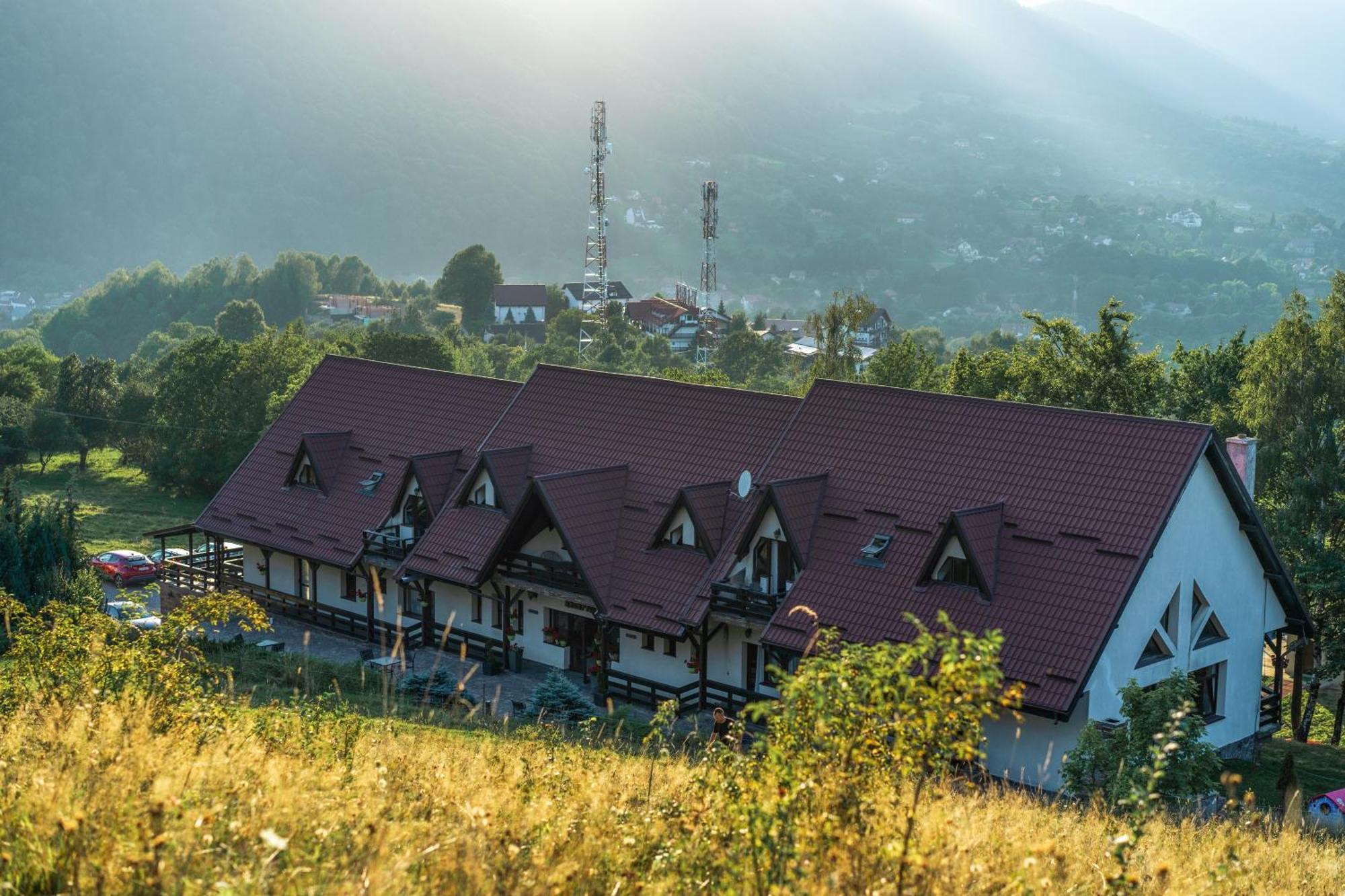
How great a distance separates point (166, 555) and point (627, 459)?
2038 centimetres

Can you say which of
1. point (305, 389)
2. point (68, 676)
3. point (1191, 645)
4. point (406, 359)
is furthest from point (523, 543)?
point (406, 359)

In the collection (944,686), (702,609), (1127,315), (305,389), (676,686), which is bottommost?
(676,686)

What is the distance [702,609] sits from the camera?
2864cm

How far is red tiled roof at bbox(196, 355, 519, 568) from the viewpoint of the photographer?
1412 inches

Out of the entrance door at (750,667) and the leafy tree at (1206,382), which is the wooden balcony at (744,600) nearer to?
the entrance door at (750,667)

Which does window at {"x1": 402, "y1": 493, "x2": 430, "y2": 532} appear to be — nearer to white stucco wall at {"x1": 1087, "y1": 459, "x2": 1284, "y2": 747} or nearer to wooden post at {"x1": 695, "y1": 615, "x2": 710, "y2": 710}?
wooden post at {"x1": 695, "y1": 615, "x2": 710, "y2": 710}

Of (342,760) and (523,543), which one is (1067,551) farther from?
(342,760)

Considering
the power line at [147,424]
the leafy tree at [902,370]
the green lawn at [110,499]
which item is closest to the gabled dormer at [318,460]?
the green lawn at [110,499]

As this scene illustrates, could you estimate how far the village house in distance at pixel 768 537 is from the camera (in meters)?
25.7

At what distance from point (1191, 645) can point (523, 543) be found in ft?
49.7

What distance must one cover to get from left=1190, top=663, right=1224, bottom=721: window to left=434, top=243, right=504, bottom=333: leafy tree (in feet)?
479

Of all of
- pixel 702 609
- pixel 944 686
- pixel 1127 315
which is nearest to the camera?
pixel 944 686

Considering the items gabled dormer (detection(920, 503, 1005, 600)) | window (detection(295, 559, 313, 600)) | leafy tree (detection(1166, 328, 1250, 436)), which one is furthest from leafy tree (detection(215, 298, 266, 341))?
gabled dormer (detection(920, 503, 1005, 600))

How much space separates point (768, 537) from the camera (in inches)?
1147
